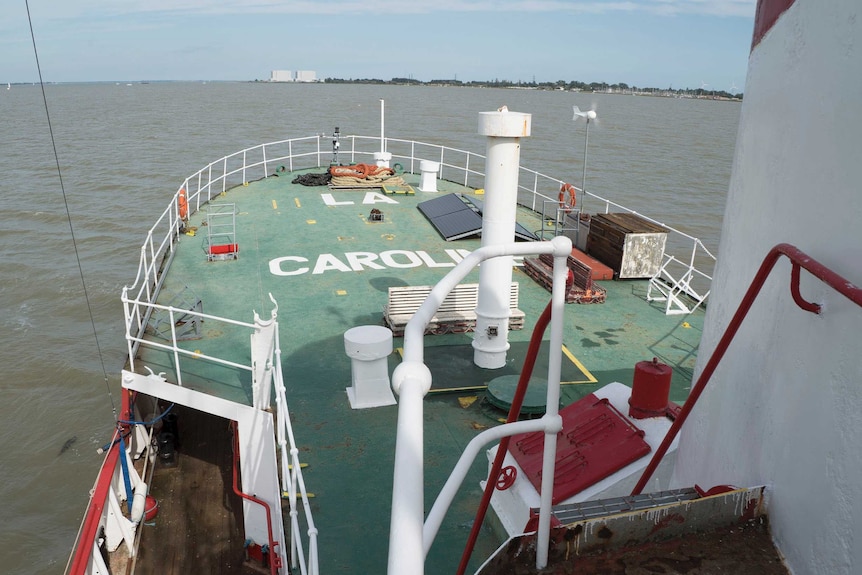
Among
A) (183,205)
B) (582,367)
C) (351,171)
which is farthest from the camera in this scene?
(351,171)

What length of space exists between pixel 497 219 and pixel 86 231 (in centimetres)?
2296

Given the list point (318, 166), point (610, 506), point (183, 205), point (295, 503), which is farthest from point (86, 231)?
point (610, 506)

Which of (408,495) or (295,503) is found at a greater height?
(408,495)

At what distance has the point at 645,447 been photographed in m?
5.28

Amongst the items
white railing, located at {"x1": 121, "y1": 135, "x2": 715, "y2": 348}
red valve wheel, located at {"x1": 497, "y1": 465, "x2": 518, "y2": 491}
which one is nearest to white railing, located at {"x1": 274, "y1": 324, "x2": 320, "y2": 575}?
red valve wheel, located at {"x1": 497, "y1": 465, "x2": 518, "y2": 491}

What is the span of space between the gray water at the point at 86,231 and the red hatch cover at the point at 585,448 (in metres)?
7.57

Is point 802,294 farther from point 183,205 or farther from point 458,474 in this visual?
point 183,205

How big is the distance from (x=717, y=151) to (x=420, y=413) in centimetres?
5211

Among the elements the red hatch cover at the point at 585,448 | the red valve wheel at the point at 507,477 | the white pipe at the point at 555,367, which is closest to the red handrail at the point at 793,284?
the white pipe at the point at 555,367

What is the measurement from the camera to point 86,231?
2648 centimetres

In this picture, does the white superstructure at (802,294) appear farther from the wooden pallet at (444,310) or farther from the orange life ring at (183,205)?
the orange life ring at (183,205)

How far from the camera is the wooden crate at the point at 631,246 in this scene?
529 inches

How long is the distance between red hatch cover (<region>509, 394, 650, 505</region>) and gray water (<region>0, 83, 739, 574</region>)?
757 cm

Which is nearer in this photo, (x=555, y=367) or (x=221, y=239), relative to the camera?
(x=555, y=367)
